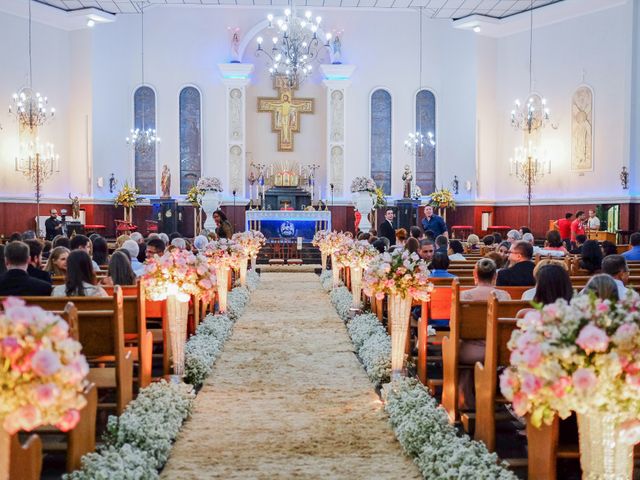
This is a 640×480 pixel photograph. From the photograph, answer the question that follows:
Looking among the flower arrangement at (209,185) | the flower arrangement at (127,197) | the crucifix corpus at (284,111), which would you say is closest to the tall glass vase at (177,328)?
the flower arrangement at (209,185)

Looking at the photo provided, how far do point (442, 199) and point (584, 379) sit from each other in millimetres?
20059

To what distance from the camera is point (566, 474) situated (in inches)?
171

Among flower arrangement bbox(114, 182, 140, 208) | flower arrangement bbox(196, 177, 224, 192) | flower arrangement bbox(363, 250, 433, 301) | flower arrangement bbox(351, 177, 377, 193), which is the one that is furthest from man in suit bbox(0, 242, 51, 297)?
flower arrangement bbox(114, 182, 140, 208)

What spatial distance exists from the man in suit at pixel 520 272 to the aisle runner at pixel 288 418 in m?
1.62

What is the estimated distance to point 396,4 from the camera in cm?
2298

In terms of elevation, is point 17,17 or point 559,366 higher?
point 17,17

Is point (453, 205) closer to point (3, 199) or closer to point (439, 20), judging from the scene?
point (439, 20)

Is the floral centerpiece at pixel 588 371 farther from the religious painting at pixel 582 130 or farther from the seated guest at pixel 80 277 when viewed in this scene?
the religious painting at pixel 582 130

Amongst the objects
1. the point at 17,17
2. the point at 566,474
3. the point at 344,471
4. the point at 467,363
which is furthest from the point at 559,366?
the point at 17,17

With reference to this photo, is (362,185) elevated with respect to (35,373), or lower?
elevated

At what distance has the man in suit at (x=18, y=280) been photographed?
19.4 feet

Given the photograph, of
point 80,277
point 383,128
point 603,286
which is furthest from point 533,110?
point 603,286

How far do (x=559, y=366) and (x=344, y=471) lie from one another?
230cm

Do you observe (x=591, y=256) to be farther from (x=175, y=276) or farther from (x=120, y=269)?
(x=120, y=269)
